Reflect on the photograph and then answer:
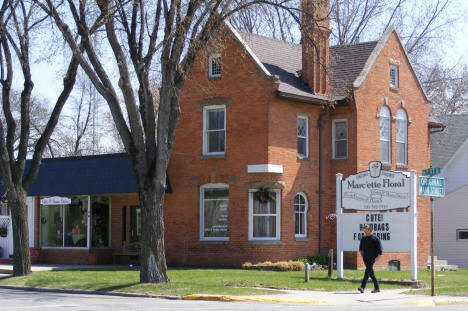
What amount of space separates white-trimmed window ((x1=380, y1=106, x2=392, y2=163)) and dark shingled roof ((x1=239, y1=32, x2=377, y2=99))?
201 cm

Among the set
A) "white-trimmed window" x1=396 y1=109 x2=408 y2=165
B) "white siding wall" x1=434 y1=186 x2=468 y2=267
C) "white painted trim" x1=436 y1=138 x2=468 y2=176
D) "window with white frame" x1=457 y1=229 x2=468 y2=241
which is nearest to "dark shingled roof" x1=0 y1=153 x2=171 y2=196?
"white-trimmed window" x1=396 y1=109 x2=408 y2=165

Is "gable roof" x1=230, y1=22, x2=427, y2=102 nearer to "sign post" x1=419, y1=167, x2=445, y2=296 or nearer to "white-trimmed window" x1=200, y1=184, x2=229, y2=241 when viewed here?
"white-trimmed window" x1=200, y1=184, x2=229, y2=241

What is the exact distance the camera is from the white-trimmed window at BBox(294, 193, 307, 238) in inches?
1163

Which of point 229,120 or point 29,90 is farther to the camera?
point 229,120

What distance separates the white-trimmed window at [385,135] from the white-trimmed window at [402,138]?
2.10 ft

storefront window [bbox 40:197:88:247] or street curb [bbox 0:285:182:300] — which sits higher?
storefront window [bbox 40:197:88:247]

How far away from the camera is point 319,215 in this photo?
1187 inches

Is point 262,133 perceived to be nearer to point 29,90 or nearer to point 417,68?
point 29,90

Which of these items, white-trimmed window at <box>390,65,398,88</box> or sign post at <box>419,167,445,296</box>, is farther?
white-trimmed window at <box>390,65,398,88</box>

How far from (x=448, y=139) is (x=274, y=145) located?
65.0ft

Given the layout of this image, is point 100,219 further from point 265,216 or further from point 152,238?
point 152,238

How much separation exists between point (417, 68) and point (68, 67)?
26.0 meters

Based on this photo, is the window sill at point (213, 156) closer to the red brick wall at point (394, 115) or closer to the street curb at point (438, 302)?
the red brick wall at point (394, 115)

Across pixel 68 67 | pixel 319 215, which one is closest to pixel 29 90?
→ pixel 68 67
